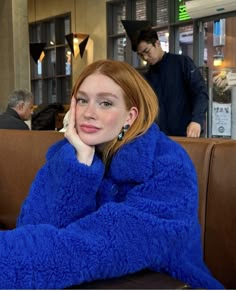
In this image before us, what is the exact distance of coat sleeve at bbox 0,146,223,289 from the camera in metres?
0.90

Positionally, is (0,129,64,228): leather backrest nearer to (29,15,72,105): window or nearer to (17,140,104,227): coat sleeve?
(17,140,104,227): coat sleeve

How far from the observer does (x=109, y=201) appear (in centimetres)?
115

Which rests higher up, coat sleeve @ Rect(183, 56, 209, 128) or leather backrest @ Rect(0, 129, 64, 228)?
coat sleeve @ Rect(183, 56, 209, 128)

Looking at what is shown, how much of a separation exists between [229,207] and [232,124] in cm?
517

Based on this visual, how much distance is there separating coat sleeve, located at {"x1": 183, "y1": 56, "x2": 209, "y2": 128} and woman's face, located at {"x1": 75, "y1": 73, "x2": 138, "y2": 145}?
153 cm

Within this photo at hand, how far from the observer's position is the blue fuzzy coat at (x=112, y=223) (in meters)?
0.90

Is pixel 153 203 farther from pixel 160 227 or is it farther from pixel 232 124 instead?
pixel 232 124

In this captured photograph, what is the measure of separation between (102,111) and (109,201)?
237 millimetres

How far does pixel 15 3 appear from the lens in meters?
7.01

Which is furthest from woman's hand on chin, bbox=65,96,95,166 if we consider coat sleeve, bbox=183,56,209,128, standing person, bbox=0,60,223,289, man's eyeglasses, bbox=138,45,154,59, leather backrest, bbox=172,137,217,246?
man's eyeglasses, bbox=138,45,154,59

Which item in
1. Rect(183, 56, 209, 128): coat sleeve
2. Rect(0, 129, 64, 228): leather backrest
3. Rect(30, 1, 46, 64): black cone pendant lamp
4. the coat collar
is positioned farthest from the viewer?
Rect(30, 1, 46, 64): black cone pendant lamp

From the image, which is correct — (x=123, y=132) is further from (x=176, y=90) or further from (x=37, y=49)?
(x=37, y=49)

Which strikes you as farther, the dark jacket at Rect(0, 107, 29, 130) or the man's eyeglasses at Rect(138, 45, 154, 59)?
the dark jacket at Rect(0, 107, 29, 130)

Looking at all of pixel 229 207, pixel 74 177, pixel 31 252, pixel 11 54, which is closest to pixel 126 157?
pixel 74 177
